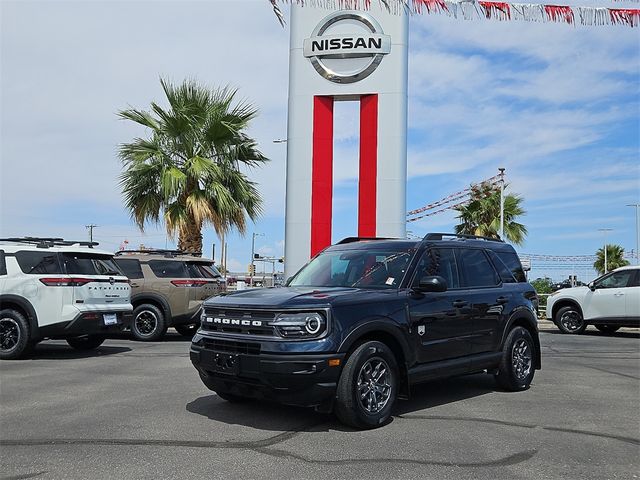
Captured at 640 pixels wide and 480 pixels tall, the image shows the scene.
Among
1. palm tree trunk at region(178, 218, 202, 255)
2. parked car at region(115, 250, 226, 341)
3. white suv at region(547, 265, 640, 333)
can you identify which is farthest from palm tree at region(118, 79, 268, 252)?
white suv at region(547, 265, 640, 333)

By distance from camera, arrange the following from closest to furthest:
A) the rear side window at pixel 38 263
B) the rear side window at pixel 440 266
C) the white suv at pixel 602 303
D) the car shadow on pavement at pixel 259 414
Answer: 1. the car shadow on pavement at pixel 259 414
2. the rear side window at pixel 440 266
3. the rear side window at pixel 38 263
4. the white suv at pixel 602 303

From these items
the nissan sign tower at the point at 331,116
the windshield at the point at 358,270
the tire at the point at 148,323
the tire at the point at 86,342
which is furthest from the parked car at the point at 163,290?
the windshield at the point at 358,270

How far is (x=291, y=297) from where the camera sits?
6.07 meters

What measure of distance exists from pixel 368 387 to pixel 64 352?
7709 millimetres

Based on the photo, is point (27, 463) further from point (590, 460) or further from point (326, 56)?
point (326, 56)

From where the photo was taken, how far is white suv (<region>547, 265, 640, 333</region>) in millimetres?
15453

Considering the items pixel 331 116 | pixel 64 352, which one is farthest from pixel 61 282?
pixel 331 116

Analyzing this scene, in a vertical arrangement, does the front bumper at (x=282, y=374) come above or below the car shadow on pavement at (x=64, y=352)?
above

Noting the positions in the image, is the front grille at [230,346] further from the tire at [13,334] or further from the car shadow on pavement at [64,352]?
the car shadow on pavement at [64,352]

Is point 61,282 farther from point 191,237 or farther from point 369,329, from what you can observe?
point 191,237

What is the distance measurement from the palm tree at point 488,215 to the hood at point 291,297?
26170 millimetres

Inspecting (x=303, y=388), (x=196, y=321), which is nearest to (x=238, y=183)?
(x=196, y=321)

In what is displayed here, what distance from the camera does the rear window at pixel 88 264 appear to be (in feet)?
35.3

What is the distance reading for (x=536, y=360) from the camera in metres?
8.38
